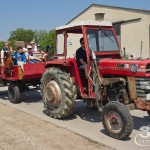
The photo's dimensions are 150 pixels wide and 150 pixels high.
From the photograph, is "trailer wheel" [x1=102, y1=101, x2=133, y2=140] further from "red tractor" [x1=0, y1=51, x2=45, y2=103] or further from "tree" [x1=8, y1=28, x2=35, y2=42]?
"tree" [x1=8, y1=28, x2=35, y2=42]

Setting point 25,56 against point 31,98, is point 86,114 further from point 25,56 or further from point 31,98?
point 25,56

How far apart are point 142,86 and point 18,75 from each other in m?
4.78

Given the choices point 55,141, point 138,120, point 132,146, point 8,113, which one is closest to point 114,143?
point 132,146

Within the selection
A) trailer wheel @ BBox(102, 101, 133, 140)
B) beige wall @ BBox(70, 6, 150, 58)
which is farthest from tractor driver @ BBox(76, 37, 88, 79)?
beige wall @ BBox(70, 6, 150, 58)

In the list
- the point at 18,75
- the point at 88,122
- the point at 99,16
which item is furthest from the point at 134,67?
the point at 99,16

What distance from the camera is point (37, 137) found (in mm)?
6227

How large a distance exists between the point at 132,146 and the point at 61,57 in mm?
3065

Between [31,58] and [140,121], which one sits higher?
[31,58]

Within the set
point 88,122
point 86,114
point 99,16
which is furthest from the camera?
point 99,16

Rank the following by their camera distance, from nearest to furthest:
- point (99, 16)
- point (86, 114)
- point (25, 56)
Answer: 1. point (86, 114)
2. point (25, 56)
3. point (99, 16)

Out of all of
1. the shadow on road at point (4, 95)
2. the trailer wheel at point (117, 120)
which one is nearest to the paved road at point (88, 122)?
the trailer wheel at point (117, 120)

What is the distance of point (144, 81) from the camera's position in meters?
5.93

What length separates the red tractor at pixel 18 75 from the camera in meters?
9.60

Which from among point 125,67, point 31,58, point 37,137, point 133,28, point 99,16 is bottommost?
point 37,137
